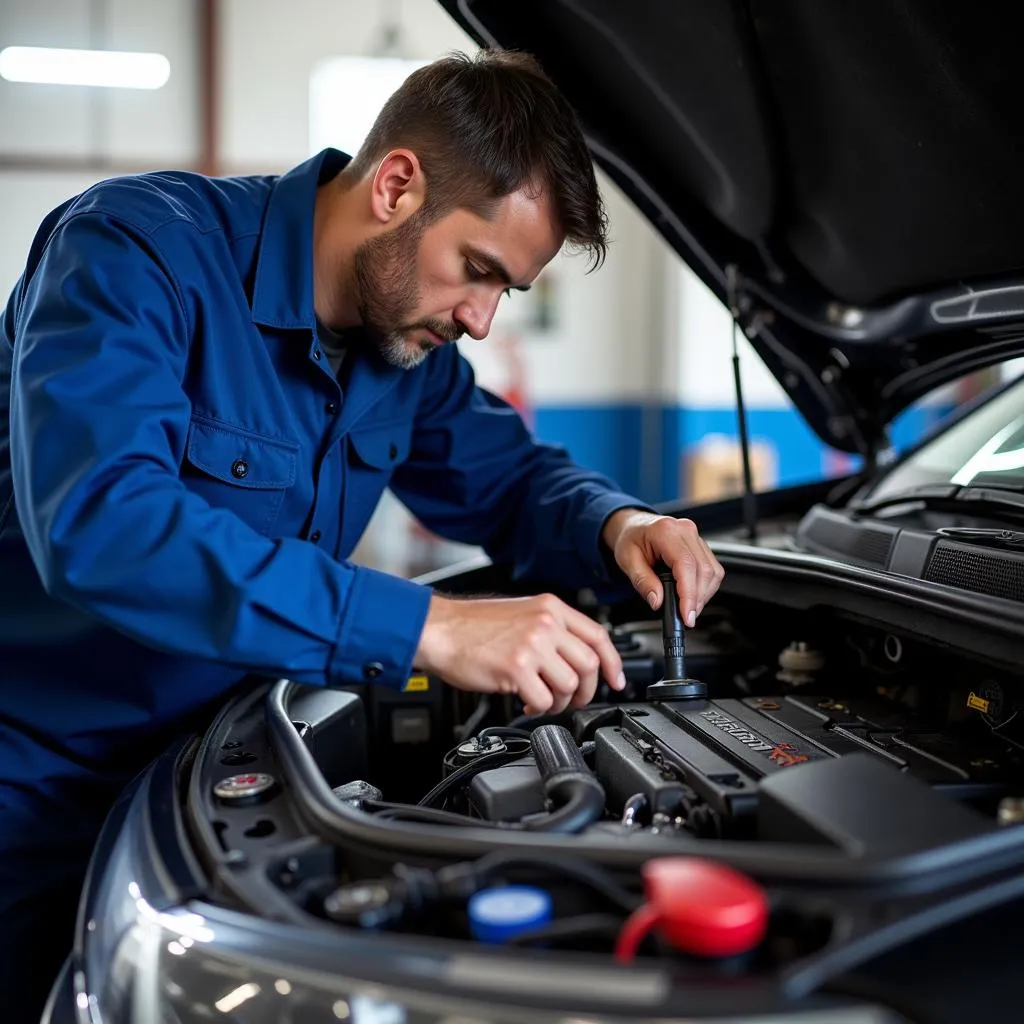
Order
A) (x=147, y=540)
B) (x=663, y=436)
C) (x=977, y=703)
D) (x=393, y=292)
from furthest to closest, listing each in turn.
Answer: (x=663, y=436), (x=393, y=292), (x=977, y=703), (x=147, y=540)

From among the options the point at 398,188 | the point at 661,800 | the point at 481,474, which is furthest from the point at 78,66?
the point at 661,800

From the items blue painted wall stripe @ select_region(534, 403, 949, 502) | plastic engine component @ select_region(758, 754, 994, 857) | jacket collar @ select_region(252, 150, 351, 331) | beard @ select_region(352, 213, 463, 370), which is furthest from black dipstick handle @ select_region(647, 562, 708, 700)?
blue painted wall stripe @ select_region(534, 403, 949, 502)

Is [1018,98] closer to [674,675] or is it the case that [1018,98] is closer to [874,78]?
[874,78]

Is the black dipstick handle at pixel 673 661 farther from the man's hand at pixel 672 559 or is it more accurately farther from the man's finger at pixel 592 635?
the man's finger at pixel 592 635

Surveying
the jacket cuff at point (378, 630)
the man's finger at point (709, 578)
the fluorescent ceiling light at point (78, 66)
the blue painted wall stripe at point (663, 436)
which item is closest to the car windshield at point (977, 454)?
the man's finger at point (709, 578)

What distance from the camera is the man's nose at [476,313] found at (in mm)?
1433

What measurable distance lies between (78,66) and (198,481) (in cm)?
586

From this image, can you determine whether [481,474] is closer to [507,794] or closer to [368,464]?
[368,464]

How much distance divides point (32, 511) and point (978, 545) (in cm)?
105

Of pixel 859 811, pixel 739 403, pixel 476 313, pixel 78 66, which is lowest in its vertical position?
pixel 859 811

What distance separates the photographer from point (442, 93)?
→ 4.61ft

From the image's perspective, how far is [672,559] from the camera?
137 cm

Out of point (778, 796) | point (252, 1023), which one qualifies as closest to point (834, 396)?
point (778, 796)

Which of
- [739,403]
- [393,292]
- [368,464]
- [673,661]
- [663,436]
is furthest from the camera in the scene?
[663,436]
